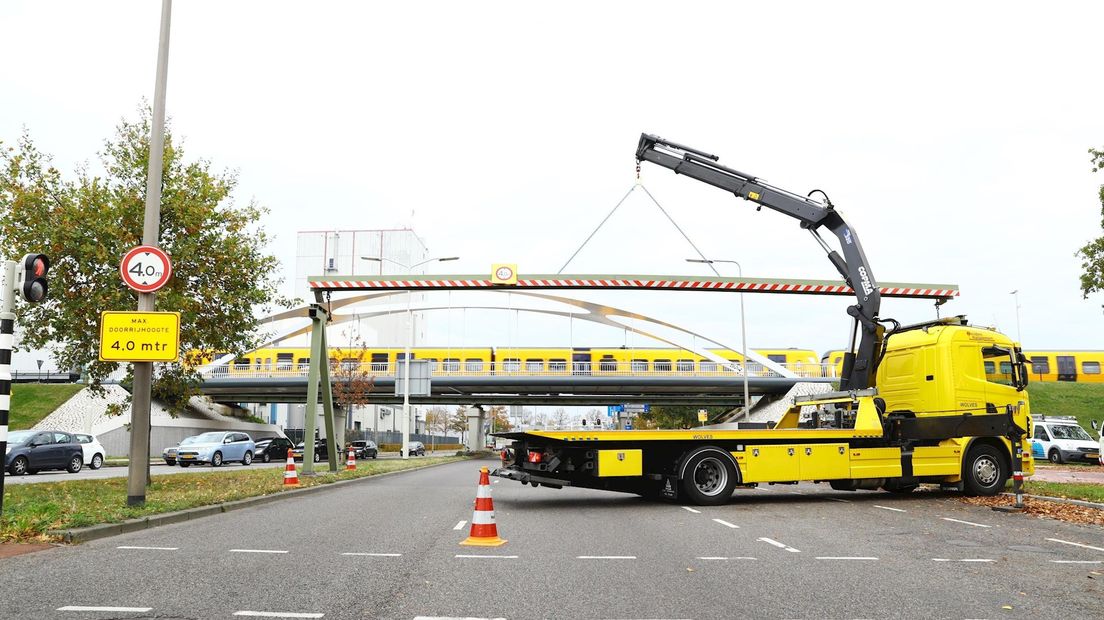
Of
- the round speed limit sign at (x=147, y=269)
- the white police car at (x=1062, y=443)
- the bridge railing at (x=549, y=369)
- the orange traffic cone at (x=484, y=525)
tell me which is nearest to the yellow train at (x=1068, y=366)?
the bridge railing at (x=549, y=369)

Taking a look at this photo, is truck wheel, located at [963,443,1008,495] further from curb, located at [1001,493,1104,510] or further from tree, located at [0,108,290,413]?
tree, located at [0,108,290,413]

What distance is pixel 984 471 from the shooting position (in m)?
15.7

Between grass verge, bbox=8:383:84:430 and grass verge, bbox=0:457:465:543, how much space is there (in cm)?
3634

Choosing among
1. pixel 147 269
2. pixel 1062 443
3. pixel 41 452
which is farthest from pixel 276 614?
pixel 1062 443

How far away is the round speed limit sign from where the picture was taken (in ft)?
37.4

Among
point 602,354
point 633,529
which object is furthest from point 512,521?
point 602,354

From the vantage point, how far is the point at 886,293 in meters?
19.0

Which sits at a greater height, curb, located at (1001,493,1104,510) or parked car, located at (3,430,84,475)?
parked car, located at (3,430,84,475)

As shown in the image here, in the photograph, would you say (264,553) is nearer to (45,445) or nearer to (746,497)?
(746,497)

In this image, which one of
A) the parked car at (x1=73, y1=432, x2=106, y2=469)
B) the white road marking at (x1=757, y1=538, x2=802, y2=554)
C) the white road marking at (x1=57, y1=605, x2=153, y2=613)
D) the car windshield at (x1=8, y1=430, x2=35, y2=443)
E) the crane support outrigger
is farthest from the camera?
the parked car at (x1=73, y1=432, x2=106, y2=469)

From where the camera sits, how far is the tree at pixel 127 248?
53.3 feet

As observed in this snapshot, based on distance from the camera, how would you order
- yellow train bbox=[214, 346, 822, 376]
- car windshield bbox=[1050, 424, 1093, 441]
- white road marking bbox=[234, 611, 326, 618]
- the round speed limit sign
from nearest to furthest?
1. white road marking bbox=[234, 611, 326, 618]
2. the round speed limit sign
3. car windshield bbox=[1050, 424, 1093, 441]
4. yellow train bbox=[214, 346, 822, 376]

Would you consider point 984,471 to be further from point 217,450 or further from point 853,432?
point 217,450

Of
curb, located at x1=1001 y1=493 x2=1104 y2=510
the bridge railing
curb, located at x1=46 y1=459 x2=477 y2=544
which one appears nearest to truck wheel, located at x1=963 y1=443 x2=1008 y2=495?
curb, located at x1=1001 y1=493 x2=1104 y2=510
